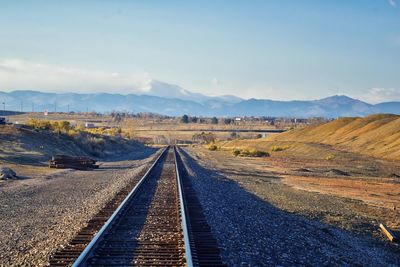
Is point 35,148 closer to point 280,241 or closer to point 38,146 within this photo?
point 38,146

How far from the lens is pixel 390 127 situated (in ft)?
233

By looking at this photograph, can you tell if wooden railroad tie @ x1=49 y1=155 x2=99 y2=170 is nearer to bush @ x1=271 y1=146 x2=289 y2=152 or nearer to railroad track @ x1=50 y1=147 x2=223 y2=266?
railroad track @ x1=50 y1=147 x2=223 y2=266

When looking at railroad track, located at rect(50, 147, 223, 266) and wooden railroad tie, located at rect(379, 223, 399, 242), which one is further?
wooden railroad tie, located at rect(379, 223, 399, 242)

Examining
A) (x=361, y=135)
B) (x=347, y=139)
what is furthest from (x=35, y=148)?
(x=361, y=135)

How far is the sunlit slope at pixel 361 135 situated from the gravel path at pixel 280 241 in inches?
1632

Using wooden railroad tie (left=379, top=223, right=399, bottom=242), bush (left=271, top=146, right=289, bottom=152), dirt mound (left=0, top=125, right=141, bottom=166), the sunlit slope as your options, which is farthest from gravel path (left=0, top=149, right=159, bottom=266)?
bush (left=271, top=146, right=289, bottom=152)

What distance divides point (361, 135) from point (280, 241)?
67.2m

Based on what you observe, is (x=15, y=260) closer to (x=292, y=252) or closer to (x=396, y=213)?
(x=292, y=252)

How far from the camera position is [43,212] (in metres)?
16.1

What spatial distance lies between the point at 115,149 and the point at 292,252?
62.1 metres

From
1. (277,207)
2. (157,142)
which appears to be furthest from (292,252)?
(157,142)

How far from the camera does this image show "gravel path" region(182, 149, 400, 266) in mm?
10648

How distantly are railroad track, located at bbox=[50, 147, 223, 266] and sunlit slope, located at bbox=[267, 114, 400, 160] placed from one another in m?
44.3

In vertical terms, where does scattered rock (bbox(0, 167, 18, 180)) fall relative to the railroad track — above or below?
below
